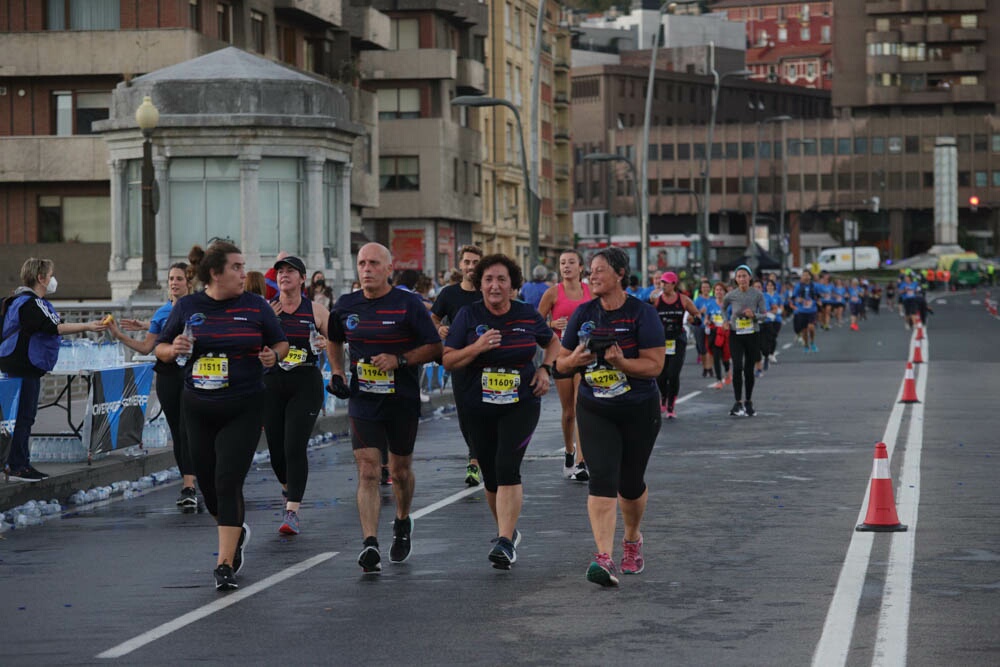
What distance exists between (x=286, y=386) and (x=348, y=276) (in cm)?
2551

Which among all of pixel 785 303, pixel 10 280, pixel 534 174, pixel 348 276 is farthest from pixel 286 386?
pixel 785 303

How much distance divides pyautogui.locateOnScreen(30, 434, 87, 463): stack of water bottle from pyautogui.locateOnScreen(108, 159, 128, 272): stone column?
20.0m

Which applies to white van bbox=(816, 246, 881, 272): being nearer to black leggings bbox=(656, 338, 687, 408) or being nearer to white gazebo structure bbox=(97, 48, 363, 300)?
white gazebo structure bbox=(97, 48, 363, 300)

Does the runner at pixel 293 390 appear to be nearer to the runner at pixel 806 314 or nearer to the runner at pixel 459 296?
the runner at pixel 459 296

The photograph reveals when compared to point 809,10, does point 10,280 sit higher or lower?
lower

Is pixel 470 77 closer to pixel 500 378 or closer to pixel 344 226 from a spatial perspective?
pixel 344 226

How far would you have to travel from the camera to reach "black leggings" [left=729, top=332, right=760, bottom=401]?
23.7 metres

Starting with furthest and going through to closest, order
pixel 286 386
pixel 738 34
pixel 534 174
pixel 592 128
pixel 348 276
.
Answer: pixel 738 34
pixel 592 128
pixel 534 174
pixel 348 276
pixel 286 386

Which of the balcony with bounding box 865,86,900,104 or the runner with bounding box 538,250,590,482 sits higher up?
the balcony with bounding box 865,86,900,104

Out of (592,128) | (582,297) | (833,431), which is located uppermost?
(592,128)

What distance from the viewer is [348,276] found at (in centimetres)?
3838

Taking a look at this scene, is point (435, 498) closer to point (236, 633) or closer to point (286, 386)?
point (286, 386)

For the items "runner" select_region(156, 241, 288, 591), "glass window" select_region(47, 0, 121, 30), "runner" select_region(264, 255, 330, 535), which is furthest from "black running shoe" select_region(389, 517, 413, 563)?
"glass window" select_region(47, 0, 121, 30)

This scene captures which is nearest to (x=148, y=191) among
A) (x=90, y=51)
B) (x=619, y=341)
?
(x=619, y=341)
